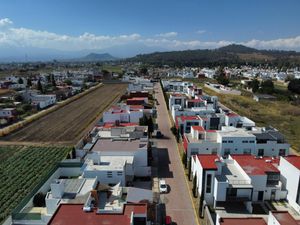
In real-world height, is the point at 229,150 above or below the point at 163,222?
above

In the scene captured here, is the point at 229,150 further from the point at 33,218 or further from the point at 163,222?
the point at 33,218

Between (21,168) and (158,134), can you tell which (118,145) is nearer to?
(21,168)

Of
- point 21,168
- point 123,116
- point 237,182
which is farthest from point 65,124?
point 237,182

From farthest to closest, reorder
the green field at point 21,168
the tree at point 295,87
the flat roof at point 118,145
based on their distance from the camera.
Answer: the tree at point 295,87, the flat roof at point 118,145, the green field at point 21,168

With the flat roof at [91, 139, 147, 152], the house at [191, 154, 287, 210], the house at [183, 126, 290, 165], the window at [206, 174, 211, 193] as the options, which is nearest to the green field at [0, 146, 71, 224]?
the flat roof at [91, 139, 147, 152]

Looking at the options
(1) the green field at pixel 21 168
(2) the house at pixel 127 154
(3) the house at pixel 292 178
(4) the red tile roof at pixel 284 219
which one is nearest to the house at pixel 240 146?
(2) the house at pixel 127 154

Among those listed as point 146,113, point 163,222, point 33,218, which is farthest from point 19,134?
point 163,222

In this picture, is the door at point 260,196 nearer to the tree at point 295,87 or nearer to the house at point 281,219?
the house at point 281,219
